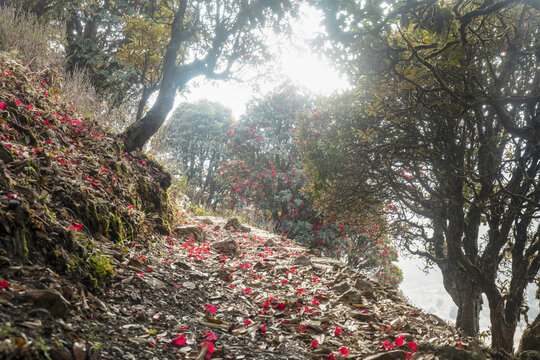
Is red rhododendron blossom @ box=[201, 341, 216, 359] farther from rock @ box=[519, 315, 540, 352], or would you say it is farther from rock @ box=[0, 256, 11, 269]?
rock @ box=[519, 315, 540, 352]

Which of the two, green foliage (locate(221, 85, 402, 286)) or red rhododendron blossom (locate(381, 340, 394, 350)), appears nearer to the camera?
red rhododendron blossom (locate(381, 340, 394, 350))

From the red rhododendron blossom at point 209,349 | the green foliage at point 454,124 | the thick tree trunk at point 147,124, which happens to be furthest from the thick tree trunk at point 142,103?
the red rhododendron blossom at point 209,349

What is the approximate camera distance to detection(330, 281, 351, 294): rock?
182 inches

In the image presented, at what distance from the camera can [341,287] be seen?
4.66 metres

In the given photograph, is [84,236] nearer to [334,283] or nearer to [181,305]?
[181,305]

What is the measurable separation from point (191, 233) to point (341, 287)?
123 inches

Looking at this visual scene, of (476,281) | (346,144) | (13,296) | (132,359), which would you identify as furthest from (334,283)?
(13,296)

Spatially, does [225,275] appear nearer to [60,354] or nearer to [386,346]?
[386,346]

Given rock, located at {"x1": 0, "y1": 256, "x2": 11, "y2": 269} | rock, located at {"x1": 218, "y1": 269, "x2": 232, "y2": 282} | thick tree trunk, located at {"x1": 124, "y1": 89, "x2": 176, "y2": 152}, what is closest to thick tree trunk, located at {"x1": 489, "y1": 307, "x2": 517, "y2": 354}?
rock, located at {"x1": 218, "y1": 269, "x2": 232, "y2": 282}

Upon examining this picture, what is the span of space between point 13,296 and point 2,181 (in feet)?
3.78

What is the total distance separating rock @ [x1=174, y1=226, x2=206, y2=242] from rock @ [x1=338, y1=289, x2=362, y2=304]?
309 cm

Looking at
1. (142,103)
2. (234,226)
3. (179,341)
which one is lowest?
(179,341)

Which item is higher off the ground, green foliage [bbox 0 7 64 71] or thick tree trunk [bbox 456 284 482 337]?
green foliage [bbox 0 7 64 71]

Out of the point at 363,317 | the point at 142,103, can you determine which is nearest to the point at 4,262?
the point at 363,317
